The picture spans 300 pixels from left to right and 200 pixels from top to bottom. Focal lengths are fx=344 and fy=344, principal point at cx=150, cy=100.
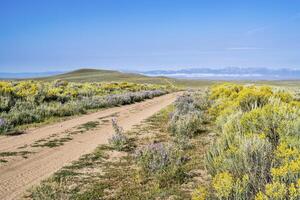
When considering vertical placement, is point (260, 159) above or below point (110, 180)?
above

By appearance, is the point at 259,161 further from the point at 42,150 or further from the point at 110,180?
the point at 42,150

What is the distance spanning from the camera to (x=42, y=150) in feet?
39.1

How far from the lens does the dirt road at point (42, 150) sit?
867 cm

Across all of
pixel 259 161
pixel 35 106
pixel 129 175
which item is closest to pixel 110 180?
pixel 129 175

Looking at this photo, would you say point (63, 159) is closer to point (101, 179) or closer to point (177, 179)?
point (101, 179)

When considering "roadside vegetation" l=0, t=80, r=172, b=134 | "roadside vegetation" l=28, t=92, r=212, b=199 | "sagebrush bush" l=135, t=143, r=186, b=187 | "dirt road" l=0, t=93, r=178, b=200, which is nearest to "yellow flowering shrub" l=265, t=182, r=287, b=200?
"roadside vegetation" l=28, t=92, r=212, b=199

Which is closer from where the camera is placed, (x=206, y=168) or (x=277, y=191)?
(x=277, y=191)

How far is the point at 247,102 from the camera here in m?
15.5

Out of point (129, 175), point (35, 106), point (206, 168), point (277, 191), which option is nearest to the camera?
point (277, 191)

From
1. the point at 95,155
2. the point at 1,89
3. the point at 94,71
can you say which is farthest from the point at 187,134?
the point at 94,71

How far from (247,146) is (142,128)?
10.5 m

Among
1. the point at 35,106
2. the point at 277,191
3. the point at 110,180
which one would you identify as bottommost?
the point at 110,180

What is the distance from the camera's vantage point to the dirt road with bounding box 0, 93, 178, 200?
867 centimetres

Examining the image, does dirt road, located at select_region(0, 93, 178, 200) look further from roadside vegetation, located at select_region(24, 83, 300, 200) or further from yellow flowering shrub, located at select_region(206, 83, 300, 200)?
yellow flowering shrub, located at select_region(206, 83, 300, 200)
